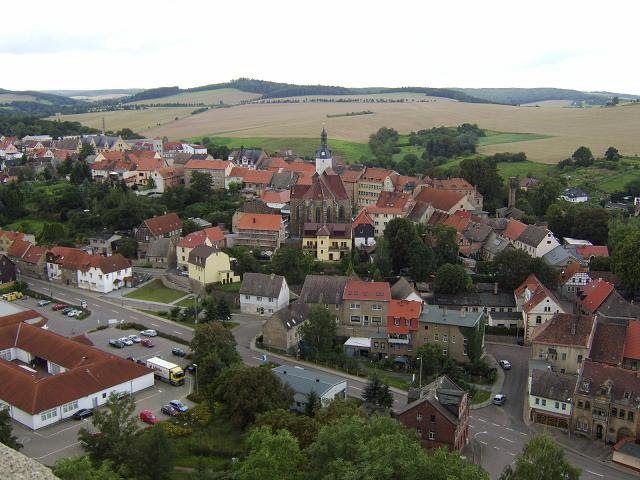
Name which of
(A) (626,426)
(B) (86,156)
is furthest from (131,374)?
(B) (86,156)

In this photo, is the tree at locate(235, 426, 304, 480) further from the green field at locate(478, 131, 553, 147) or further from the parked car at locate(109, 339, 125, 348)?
the green field at locate(478, 131, 553, 147)

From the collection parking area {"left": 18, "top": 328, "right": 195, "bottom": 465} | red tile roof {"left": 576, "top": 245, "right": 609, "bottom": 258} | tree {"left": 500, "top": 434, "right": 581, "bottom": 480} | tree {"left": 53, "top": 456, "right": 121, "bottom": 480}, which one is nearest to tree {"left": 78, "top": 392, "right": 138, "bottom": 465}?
parking area {"left": 18, "top": 328, "right": 195, "bottom": 465}

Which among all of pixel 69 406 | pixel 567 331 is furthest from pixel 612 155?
pixel 69 406

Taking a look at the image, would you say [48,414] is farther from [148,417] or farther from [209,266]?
[209,266]

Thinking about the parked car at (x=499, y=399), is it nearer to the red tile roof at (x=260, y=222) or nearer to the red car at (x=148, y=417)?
the red car at (x=148, y=417)

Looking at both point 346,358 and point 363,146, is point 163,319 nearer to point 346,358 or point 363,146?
point 346,358
